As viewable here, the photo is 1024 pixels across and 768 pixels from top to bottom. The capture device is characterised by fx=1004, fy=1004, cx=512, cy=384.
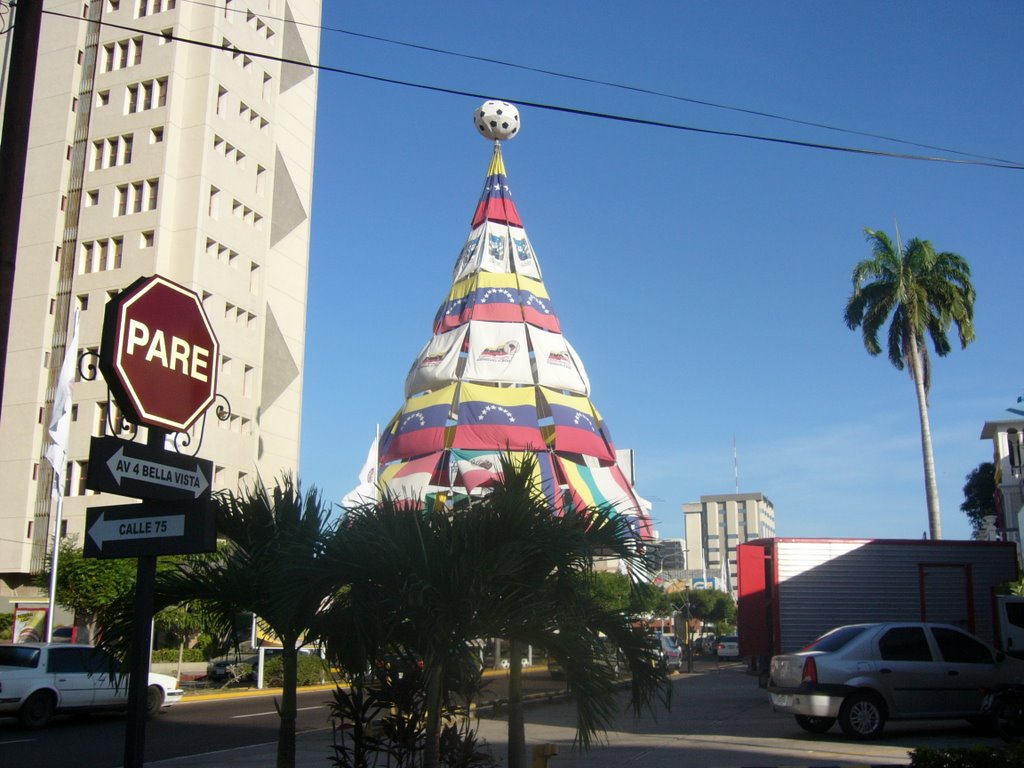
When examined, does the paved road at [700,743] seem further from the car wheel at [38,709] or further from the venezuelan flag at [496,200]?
the venezuelan flag at [496,200]

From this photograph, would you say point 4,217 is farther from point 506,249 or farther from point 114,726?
point 506,249

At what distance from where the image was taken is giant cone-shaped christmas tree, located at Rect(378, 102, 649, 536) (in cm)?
5212

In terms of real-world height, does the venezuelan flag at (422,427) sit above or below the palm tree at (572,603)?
above

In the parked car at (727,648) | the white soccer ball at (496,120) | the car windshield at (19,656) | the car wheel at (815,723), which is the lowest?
the parked car at (727,648)

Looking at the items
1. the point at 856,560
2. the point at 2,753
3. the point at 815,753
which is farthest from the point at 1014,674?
the point at 2,753

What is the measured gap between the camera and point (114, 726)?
19.3m

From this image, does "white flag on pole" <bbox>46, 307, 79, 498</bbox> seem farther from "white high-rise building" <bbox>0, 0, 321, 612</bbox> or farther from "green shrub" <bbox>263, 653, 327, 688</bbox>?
"white high-rise building" <bbox>0, 0, 321, 612</bbox>

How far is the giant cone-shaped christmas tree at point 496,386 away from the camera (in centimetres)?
5212

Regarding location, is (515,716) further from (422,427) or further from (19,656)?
(422,427)

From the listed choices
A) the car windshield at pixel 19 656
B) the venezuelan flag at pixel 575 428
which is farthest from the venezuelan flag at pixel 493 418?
the car windshield at pixel 19 656

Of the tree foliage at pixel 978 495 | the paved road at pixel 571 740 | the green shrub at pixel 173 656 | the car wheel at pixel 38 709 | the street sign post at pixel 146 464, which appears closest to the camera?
the street sign post at pixel 146 464

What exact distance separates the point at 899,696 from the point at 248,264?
1741 inches

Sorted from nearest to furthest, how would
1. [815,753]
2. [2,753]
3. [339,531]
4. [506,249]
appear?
[339,531] → [815,753] → [2,753] → [506,249]

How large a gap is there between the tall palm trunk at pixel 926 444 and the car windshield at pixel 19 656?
2712 centimetres
